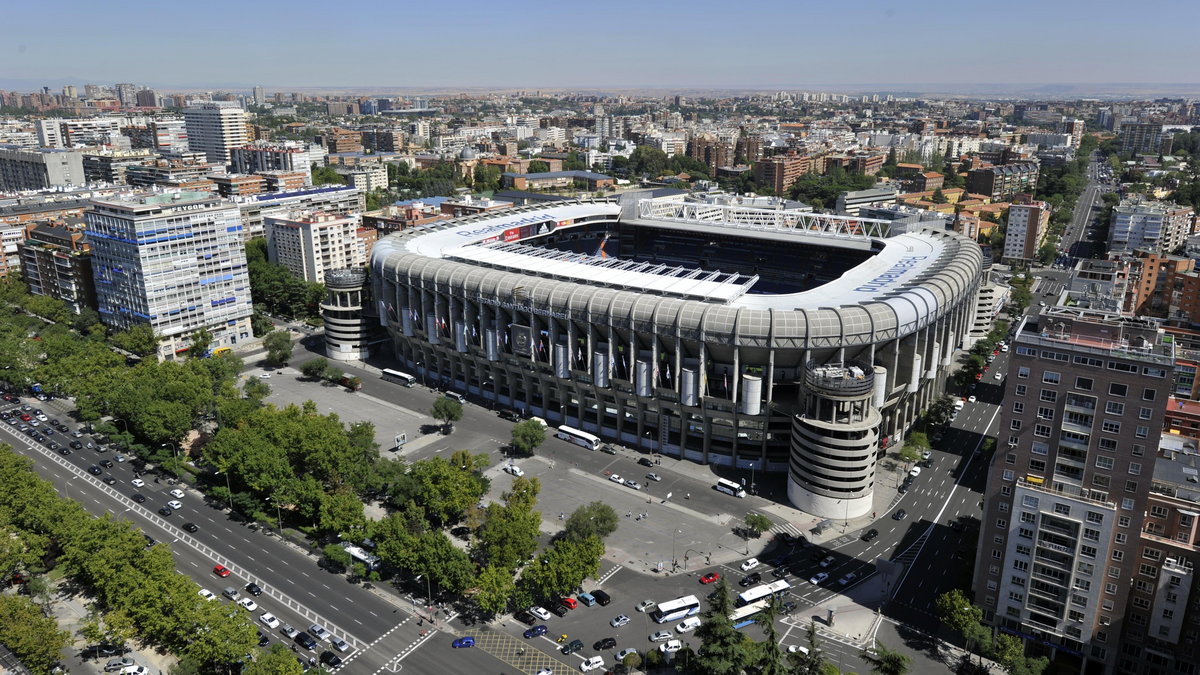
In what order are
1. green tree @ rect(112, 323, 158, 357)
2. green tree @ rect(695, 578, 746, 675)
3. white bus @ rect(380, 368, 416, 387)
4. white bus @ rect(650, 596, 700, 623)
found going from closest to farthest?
green tree @ rect(695, 578, 746, 675) < white bus @ rect(650, 596, 700, 623) < green tree @ rect(112, 323, 158, 357) < white bus @ rect(380, 368, 416, 387)

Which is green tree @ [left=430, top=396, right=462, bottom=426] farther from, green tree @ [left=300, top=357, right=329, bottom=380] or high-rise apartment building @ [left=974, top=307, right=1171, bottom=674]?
high-rise apartment building @ [left=974, top=307, right=1171, bottom=674]

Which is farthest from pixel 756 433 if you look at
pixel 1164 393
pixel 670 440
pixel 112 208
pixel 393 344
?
pixel 112 208

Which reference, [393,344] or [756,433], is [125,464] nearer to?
[393,344]

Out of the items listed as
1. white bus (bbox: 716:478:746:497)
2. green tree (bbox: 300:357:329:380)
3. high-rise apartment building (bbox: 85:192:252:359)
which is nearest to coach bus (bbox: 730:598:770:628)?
white bus (bbox: 716:478:746:497)

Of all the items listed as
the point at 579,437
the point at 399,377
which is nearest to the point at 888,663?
the point at 579,437

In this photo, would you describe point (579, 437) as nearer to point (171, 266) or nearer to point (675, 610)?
point (675, 610)

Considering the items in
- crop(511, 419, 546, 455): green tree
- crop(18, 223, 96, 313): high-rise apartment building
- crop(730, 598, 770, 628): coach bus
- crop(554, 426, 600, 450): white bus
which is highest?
crop(18, 223, 96, 313): high-rise apartment building

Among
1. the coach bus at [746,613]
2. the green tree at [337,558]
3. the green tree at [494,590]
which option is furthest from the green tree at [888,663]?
the green tree at [337,558]
